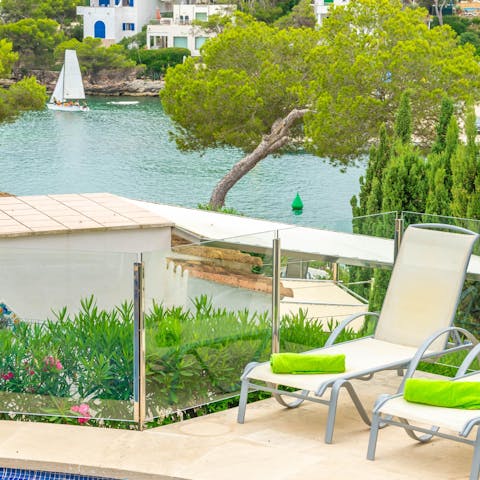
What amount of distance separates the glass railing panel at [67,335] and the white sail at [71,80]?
51066mm

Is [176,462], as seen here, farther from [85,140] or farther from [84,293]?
[85,140]

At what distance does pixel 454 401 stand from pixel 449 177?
13.7 feet

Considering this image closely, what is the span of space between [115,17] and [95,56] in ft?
36.0

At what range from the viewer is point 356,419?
4.64 metres

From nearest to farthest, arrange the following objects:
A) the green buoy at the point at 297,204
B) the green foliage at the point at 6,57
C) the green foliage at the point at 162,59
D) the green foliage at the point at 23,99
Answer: the green foliage at the point at 23,99 < the green foliage at the point at 6,57 < the green buoy at the point at 297,204 < the green foliage at the point at 162,59

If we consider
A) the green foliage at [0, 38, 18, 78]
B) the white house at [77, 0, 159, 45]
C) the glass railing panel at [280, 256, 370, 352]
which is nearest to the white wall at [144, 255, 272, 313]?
the glass railing panel at [280, 256, 370, 352]

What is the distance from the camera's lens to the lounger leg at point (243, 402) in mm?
4516

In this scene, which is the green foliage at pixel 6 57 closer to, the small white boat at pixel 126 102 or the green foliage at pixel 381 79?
the green foliage at pixel 381 79

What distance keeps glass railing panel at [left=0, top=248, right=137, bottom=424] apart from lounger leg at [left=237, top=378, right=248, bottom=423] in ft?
1.59

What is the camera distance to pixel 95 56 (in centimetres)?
6481

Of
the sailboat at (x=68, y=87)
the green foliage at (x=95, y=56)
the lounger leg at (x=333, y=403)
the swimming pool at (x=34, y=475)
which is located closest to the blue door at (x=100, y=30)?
the green foliage at (x=95, y=56)

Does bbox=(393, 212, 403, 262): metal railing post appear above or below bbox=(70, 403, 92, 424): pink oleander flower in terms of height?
above

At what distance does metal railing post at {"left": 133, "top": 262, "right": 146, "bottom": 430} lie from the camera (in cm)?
440

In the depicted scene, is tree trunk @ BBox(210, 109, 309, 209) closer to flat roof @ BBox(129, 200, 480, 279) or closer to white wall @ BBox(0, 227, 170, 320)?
flat roof @ BBox(129, 200, 480, 279)
